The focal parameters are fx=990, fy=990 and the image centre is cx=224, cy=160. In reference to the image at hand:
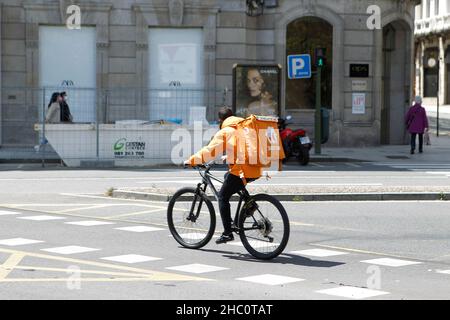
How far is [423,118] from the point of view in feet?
95.5

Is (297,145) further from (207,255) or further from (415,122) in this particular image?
(207,255)

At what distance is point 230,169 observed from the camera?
10438 mm

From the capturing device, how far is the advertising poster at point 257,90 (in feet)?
86.2

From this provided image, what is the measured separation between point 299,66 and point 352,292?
2033 cm

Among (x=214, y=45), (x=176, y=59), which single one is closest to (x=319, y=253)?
(x=214, y=45)

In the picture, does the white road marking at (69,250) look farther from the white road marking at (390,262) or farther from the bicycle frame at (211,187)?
the white road marking at (390,262)

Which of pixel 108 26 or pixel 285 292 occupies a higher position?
pixel 108 26

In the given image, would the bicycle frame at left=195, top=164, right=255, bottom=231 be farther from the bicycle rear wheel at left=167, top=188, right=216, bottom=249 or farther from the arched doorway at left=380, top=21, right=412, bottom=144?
the arched doorway at left=380, top=21, right=412, bottom=144

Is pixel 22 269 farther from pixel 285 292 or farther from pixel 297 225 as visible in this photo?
pixel 297 225

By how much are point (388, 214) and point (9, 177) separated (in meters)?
9.19

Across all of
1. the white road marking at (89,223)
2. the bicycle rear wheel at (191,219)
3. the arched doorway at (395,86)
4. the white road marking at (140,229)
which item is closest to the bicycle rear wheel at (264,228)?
the bicycle rear wheel at (191,219)

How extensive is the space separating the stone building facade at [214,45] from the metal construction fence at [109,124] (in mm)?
68
